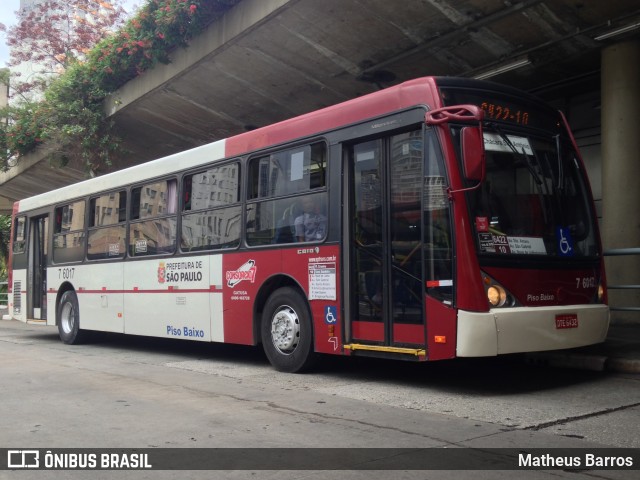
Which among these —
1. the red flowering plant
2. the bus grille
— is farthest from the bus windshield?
the bus grille

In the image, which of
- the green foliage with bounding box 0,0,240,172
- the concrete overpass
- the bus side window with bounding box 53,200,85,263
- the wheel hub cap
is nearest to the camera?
the wheel hub cap

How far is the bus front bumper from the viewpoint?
6281 millimetres

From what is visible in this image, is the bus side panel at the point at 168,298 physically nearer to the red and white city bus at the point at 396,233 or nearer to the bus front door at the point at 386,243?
the red and white city bus at the point at 396,233

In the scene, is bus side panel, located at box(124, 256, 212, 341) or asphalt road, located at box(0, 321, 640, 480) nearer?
asphalt road, located at box(0, 321, 640, 480)

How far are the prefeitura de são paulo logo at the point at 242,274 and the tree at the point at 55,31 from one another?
62.1ft

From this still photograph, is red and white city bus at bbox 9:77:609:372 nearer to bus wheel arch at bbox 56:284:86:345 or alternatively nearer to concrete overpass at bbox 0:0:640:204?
concrete overpass at bbox 0:0:640:204

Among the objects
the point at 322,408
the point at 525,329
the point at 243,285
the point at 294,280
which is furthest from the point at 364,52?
the point at 322,408

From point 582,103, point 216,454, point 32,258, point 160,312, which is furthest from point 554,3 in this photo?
point 32,258

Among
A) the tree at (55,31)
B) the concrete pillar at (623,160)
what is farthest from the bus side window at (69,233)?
the tree at (55,31)

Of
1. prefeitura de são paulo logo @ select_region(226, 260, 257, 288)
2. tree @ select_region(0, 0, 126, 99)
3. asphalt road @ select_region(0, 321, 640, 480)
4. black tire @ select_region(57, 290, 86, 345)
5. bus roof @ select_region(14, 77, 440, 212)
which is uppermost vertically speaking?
tree @ select_region(0, 0, 126, 99)

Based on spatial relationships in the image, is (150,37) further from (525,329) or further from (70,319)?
(525,329)

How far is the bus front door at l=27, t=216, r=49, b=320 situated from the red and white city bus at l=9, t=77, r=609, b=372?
18.2 feet

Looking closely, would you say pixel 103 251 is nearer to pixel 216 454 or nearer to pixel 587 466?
pixel 216 454

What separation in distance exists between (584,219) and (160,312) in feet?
21.7
